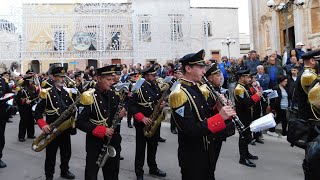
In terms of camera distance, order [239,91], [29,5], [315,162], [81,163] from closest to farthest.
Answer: [315,162], [239,91], [81,163], [29,5]

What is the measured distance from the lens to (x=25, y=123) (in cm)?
1087

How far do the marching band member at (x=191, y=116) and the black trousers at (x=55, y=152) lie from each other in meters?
3.33

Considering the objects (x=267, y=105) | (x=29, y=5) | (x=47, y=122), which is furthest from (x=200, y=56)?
(x=29, y=5)

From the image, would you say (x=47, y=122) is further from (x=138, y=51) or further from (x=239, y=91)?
(x=138, y=51)

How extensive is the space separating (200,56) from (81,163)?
5.12 metres

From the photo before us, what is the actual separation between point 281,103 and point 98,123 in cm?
698

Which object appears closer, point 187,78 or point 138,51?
point 187,78

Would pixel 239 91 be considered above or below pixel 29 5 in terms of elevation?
below

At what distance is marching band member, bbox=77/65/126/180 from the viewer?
4.59m

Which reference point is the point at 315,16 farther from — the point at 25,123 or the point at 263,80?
the point at 25,123

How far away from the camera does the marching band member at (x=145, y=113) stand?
6.45 metres

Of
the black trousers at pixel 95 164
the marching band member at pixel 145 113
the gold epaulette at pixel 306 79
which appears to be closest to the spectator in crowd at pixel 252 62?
the marching band member at pixel 145 113

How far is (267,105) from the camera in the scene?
10.5 meters

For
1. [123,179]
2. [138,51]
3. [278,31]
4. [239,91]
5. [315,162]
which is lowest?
[123,179]
